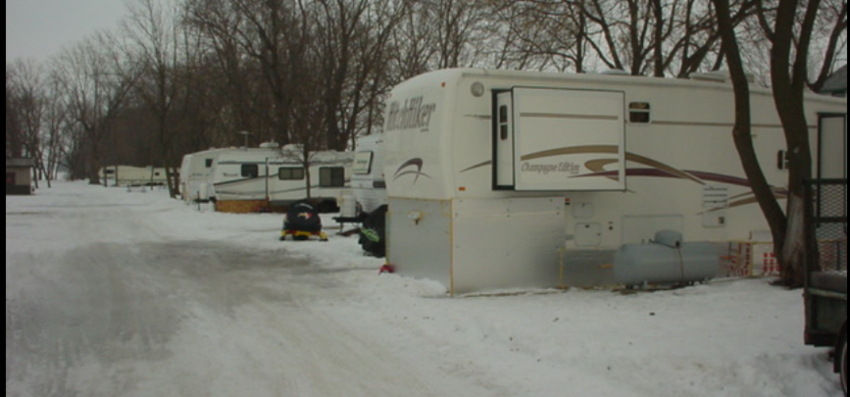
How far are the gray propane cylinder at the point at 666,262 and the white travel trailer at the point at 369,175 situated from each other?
8.97 m

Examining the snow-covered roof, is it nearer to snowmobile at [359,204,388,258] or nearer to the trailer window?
snowmobile at [359,204,388,258]

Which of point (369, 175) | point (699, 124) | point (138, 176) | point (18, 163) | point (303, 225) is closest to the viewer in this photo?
point (699, 124)

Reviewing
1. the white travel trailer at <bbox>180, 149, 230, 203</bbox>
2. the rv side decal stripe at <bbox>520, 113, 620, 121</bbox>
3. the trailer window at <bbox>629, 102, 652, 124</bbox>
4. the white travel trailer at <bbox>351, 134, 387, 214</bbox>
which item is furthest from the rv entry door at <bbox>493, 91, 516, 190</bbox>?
the white travel trailer at <bbox>180, 149, 230, 203</bbox>

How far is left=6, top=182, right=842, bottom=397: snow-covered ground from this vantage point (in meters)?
6.20

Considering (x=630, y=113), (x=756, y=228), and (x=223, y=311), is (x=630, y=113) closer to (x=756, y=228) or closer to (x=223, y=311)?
(x=756, y=228)

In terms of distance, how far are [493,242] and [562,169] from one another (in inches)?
52.7

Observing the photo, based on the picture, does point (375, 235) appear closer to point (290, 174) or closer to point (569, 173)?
point (569, 173)

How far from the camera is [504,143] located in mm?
10234

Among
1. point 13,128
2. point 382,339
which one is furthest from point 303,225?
point 13,128

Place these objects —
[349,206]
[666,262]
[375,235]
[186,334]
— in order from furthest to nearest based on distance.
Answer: [349,206]
[375,235]
[666,262]
[186,334]

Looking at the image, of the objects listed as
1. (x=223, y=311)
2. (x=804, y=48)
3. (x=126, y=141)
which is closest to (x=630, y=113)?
(x=804, y=48)

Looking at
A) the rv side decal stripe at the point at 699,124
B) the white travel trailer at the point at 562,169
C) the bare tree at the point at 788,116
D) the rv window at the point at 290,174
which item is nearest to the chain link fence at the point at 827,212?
the bare tree at the point at 788,116

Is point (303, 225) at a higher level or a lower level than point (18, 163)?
lower

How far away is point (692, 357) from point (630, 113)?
525 centimetres
